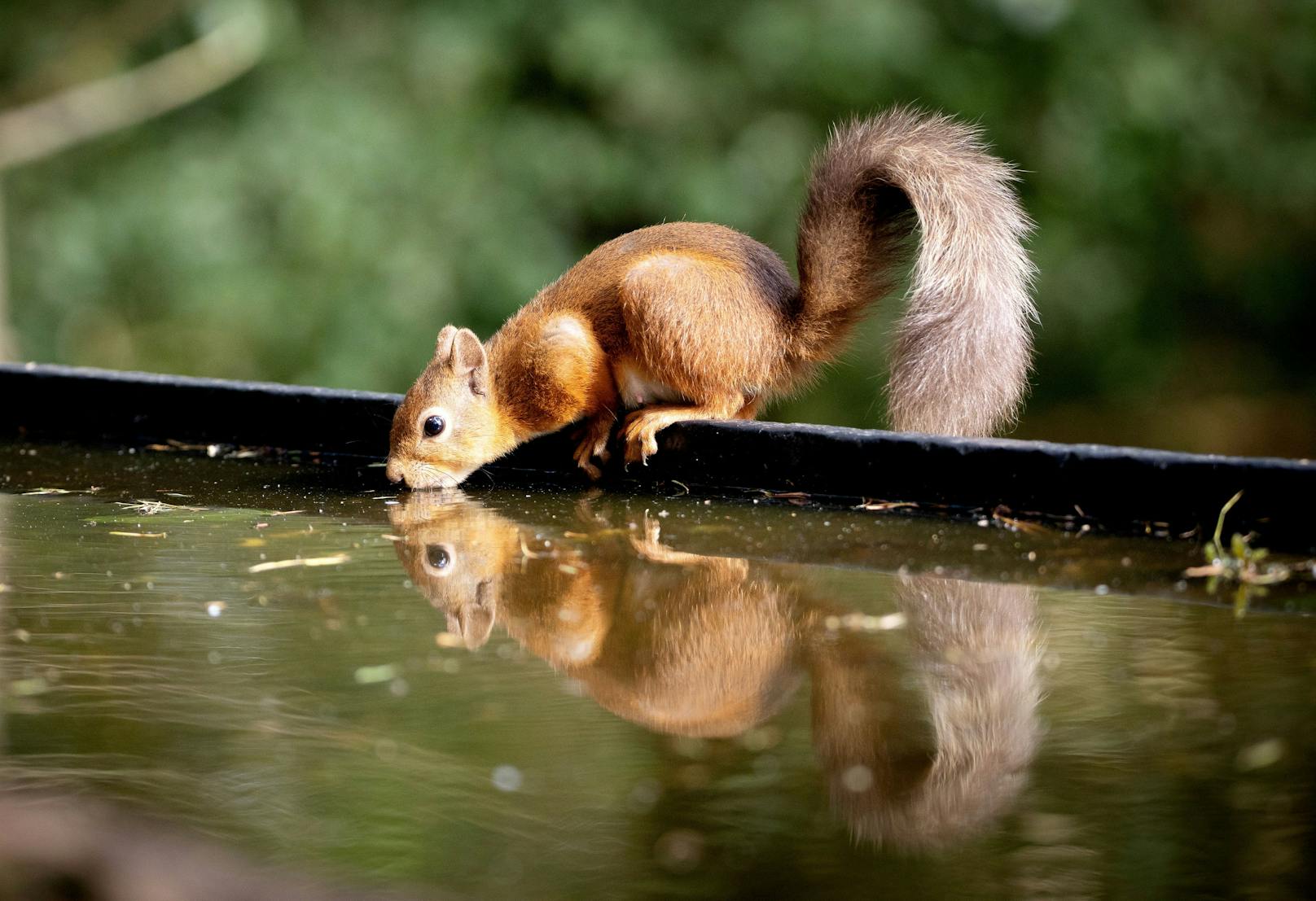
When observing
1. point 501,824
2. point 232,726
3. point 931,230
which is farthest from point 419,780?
point 931,230

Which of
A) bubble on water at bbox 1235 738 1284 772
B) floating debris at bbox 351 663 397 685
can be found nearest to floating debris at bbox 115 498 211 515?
floating debris at bbox 351 663 397 685

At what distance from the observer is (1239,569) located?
202cm

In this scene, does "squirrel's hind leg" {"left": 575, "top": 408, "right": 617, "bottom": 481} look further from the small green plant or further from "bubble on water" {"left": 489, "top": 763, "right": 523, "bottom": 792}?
"bubble on water" {"left": 489, "top": 763, "right": 523, "bottom": 792}

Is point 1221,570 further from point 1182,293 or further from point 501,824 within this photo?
point 1182,293

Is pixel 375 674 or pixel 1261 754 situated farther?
pixel 375 674

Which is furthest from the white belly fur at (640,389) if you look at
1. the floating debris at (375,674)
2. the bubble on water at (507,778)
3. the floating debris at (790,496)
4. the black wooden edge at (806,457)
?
the bubble on water at (507,778)

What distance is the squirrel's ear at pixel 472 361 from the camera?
311 centimetres

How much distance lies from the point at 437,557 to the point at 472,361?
0.98 m

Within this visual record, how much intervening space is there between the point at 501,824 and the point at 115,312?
5.91 meters

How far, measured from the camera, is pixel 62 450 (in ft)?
10.4

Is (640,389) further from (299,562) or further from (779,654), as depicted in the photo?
(779,654)

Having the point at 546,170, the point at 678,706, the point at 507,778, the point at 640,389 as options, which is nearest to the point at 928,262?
the point at 640,389

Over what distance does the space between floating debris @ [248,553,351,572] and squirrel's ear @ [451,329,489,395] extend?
95cm

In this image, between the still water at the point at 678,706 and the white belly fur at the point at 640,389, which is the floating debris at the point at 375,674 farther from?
the white belly fur at the point at 640,389
